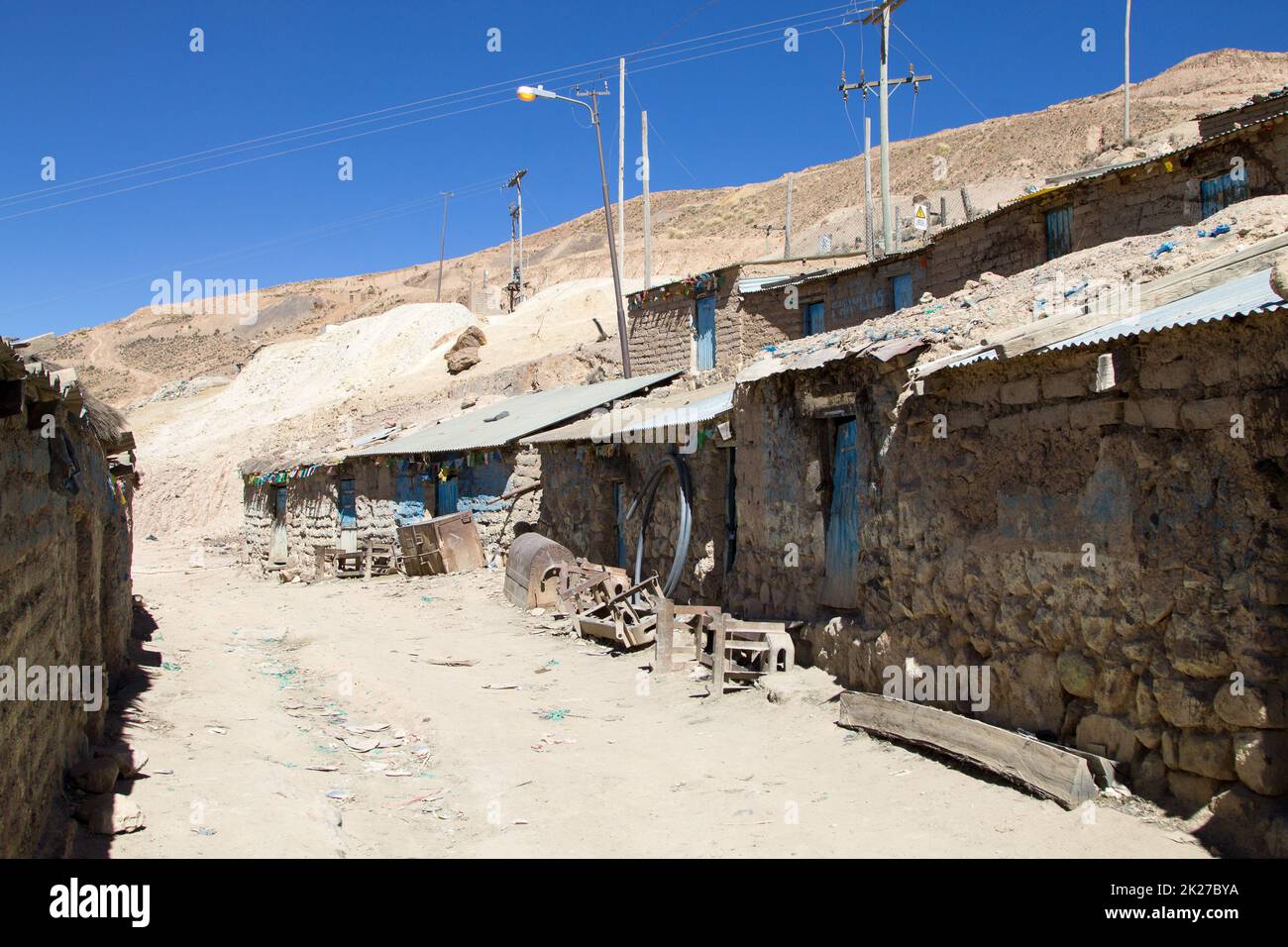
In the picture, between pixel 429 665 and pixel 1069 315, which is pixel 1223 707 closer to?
pixel 1069 315

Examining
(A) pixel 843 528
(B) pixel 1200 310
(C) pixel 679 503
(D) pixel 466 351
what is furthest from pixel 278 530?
(B) pixel 1200 310

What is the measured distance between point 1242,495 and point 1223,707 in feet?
3.66

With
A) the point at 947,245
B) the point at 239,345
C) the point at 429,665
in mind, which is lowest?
the point at 429,665

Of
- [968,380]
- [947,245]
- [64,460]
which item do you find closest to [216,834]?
[64,460]

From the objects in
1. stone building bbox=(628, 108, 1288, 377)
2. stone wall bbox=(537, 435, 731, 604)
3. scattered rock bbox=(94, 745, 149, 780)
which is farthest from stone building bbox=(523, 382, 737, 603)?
scattered rock bbox=(94, 745, 149, 780)

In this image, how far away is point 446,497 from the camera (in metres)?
19.3

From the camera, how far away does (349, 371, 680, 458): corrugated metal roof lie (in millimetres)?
17386

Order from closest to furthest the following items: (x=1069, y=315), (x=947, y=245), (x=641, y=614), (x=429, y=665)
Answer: (x=1069, y=315), (x=429, y=665), (x=641, y=614), (x=947, y=245)

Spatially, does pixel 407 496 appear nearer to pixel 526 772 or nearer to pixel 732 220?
pixel 526 772

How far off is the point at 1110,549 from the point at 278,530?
23.0m

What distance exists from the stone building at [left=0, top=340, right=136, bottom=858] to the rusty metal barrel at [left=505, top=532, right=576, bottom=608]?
22.0 feet

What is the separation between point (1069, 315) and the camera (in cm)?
641

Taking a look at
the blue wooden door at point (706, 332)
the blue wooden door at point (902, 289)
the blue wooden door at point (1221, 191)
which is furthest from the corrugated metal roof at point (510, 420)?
the blue wooden door at point (1221, 191)

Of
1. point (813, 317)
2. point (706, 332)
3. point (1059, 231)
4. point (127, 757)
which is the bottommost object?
point (127, 757)
